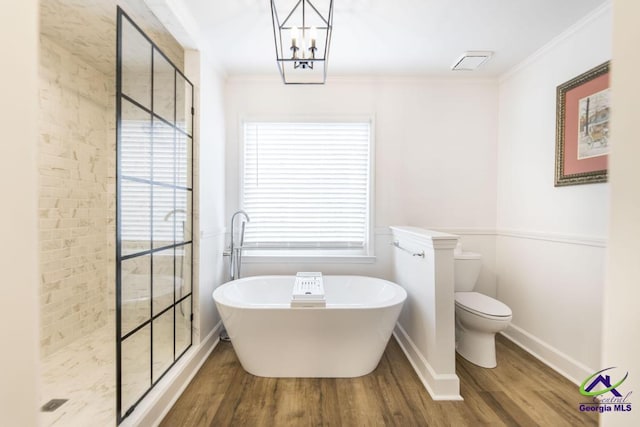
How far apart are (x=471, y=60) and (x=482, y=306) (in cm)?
208

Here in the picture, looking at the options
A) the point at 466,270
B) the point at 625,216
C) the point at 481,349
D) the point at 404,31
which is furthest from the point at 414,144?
the point at 625,216

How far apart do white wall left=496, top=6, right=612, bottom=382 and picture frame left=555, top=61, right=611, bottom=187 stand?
0.07 meters

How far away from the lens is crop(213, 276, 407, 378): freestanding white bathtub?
173cm

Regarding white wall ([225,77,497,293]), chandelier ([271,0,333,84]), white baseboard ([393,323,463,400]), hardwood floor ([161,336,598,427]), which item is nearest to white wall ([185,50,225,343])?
white wall ([225,77,497,293])

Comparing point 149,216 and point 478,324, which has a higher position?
point 149,216

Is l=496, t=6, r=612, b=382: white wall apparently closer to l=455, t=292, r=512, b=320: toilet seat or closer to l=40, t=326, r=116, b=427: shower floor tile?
l=455, t=292, r=512, b=320: toilet seat

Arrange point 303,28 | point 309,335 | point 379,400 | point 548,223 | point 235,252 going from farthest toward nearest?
point 235,252, point 548,223, point 309,335, point 379,400, point 303,28

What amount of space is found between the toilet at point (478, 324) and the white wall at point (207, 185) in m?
2.05

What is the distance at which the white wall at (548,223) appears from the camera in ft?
5.84

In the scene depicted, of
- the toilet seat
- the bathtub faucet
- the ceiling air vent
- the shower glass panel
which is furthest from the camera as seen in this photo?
the bathtub faucet

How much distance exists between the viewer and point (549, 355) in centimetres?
203

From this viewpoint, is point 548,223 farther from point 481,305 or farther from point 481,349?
point 481,349

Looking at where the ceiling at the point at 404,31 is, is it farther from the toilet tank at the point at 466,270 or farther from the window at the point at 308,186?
the toilet tank at the point at 466,270

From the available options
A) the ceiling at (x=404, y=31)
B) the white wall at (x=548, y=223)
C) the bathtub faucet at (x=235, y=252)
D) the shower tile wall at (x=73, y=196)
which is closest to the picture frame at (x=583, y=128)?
the white wall at (x=548, y=223)
